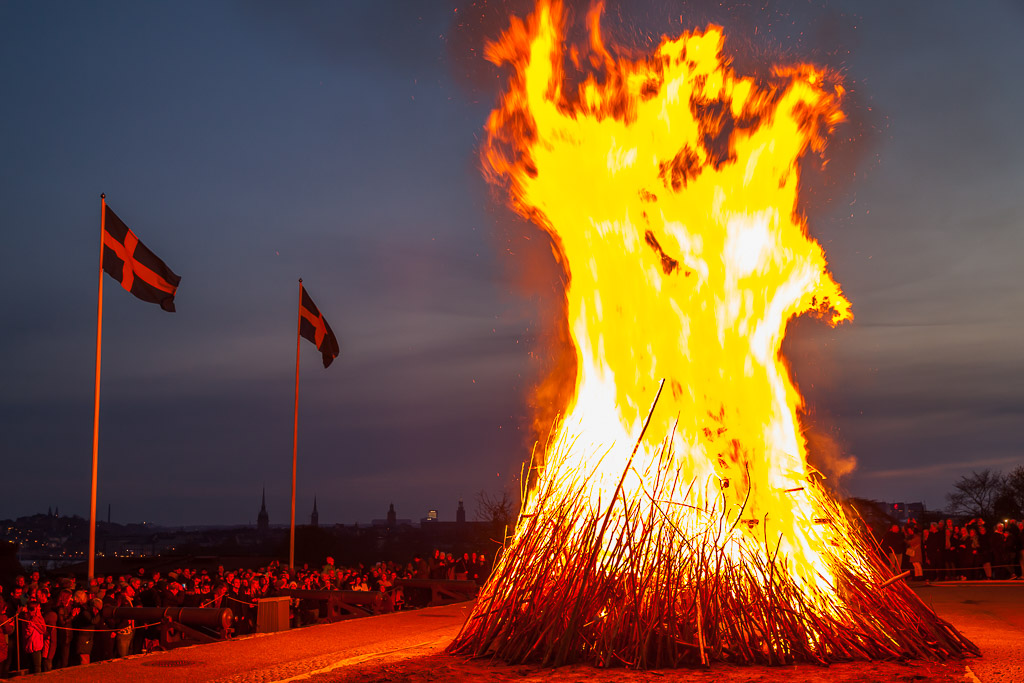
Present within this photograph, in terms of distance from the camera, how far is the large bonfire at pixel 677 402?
8.62 m

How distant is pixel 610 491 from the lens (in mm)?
9398

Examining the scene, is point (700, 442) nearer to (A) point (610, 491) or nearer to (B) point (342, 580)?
(A) point (610, 491)

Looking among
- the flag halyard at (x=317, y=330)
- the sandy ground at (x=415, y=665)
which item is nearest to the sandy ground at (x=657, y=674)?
the sandy ground at (x=415, y=665)

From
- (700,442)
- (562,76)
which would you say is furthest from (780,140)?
(700,442)

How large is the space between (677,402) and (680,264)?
1.41 m

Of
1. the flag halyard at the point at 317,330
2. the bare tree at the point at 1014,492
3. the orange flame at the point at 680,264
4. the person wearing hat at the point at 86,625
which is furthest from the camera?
the bare tree at the point at 1014,492

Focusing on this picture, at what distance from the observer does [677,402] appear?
980 centimetres

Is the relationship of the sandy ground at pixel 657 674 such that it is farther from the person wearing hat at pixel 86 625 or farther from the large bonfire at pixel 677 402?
the person wearing hat at pixel 86 625

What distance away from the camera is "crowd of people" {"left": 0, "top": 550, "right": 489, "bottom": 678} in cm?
1083

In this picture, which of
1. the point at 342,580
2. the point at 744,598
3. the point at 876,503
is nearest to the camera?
the point at 744,598

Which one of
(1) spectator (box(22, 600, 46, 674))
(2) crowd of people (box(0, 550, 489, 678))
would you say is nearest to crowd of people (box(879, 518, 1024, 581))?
(2) crowd of people (box(0, 550, 489, 678))

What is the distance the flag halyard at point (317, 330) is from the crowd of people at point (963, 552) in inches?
527

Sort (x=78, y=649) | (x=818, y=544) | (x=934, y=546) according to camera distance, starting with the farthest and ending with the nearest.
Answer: (x=934, y=546) → (x=78, y=649) → (x=818, y=544)

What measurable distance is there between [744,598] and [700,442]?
1.68 metres
